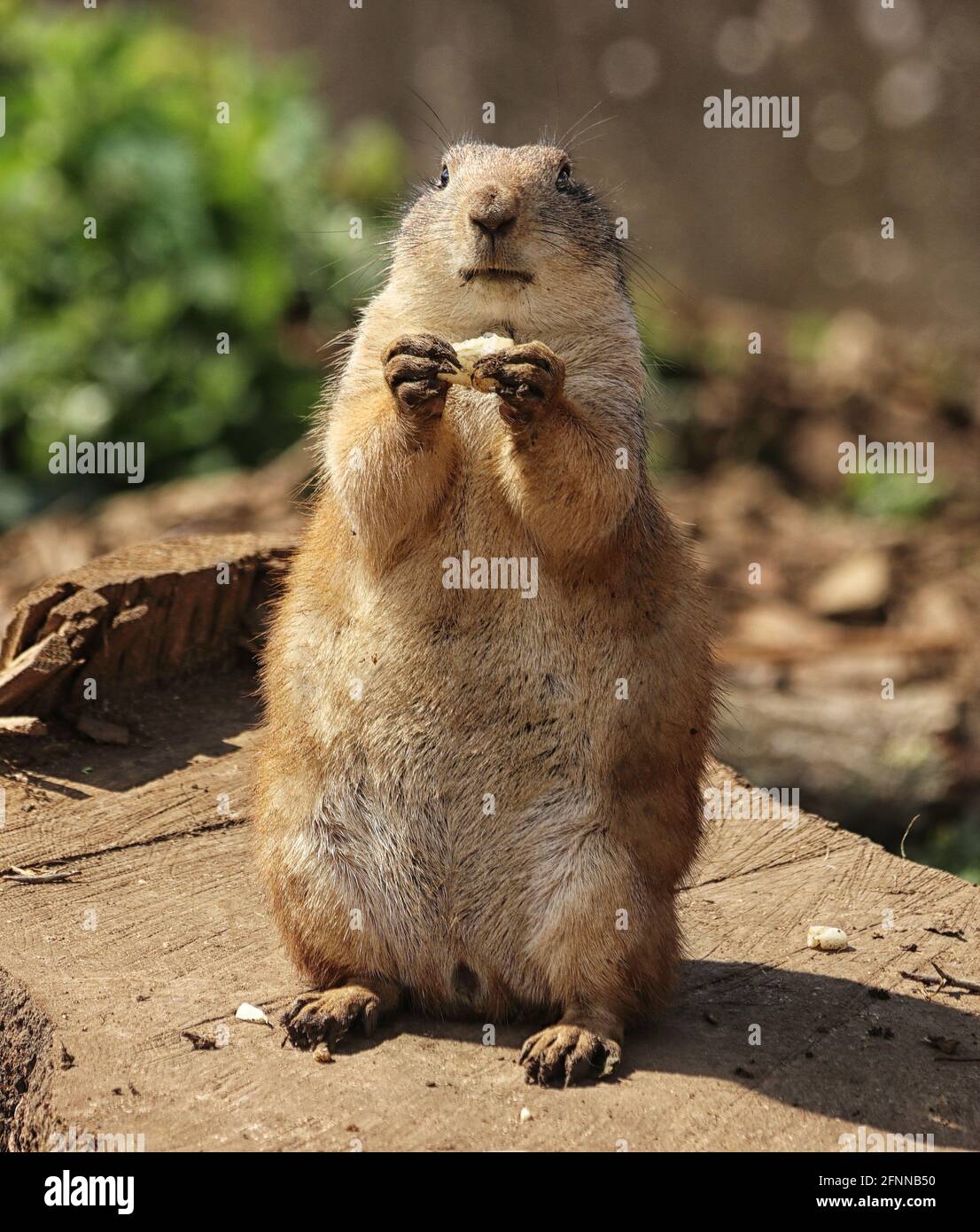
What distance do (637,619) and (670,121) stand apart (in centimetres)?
1064

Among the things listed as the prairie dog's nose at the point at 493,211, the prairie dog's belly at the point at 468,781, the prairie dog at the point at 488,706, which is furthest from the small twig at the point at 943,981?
the prairie dog's nose at the point at 493,211

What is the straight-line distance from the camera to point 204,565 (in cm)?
693

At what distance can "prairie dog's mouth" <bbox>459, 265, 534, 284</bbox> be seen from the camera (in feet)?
16.6

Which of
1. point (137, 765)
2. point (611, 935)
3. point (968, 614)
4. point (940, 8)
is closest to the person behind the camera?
point (611, 935)

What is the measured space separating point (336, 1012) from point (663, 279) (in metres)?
6.87

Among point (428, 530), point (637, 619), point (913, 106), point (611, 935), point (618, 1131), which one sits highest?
point (913, 106)

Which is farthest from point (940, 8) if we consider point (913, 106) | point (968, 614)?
point (968, 614)

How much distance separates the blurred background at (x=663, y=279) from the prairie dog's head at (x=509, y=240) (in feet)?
12.6

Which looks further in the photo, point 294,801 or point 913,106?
point 913,106

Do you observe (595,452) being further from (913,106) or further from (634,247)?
(913,106)

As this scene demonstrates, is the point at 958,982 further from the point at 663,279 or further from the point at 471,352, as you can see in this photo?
the point at 663,279

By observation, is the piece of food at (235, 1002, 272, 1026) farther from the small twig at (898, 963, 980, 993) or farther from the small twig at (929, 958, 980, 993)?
the small twig at (929, 958, 980, 993)

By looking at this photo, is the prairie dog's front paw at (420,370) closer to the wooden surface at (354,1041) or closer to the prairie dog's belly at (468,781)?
the prairie dog's belly at (468,781)

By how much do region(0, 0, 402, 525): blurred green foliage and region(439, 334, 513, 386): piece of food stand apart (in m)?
6.37
